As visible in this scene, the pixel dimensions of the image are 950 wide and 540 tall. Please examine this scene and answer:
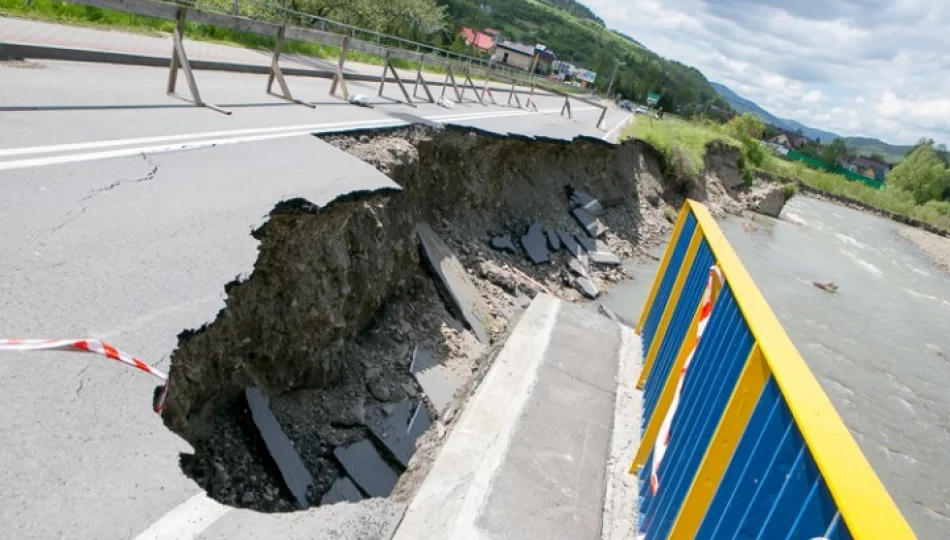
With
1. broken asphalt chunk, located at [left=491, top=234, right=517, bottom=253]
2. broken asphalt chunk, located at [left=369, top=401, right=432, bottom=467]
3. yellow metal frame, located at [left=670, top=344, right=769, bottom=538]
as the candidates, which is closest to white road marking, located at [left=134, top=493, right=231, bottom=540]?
yellow metal frame, located at [left=670, top=344, right=769, bottom=538]

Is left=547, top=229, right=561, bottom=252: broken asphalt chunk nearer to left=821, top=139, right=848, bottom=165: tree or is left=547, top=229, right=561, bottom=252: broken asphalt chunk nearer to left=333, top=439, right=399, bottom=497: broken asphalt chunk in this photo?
left=333, top=439, right=399, bottom=497: broken asphalt chunk

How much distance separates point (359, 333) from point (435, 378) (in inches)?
46.4

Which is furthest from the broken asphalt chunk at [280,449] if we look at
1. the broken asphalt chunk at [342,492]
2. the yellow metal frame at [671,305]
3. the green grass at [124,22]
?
the green grass at [124,22]

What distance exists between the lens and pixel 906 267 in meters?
39.2

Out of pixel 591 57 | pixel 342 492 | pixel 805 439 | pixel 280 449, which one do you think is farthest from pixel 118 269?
pixel 591 57

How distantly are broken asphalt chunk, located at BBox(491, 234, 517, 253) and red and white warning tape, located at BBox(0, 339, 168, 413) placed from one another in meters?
10.9

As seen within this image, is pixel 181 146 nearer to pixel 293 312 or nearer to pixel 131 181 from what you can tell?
pixel 131 181

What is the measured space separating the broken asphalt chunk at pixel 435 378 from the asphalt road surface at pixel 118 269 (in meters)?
2.50

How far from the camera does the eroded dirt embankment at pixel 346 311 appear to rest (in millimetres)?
5059

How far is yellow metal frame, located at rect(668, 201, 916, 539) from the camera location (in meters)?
1.81

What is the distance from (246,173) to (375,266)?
2.50 meters

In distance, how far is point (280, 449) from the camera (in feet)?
18.3

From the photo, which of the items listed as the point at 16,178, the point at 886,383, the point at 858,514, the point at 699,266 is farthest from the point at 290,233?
the point at 886,383

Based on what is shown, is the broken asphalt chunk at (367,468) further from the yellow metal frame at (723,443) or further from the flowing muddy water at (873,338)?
the flowing muddy water at (873,338)
